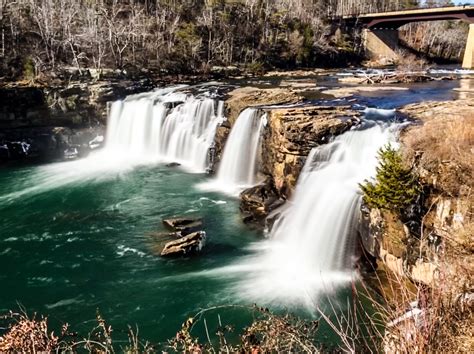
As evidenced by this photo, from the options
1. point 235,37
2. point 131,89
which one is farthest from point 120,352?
point 235,37

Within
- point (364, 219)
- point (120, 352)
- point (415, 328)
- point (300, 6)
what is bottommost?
point (120, 352)

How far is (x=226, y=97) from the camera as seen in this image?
2633 centimetres

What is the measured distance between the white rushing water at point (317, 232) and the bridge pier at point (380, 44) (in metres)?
55.8

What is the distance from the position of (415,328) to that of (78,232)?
15399mm

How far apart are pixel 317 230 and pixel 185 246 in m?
4.58

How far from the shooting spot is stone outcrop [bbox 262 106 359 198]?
17.1 meters

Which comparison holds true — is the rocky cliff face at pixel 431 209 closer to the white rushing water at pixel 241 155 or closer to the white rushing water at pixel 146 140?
the white rushing water at pixel 241 155

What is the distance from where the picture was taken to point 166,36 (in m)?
48.5

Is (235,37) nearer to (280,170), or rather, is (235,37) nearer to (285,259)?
(280,170)

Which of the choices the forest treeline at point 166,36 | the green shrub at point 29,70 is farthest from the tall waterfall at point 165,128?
the forest treeline at point 166,36

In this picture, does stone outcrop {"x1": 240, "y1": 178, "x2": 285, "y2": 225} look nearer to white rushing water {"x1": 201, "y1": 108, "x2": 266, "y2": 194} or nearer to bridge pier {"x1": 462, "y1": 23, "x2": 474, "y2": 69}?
white rushing water {"x1": 201, "y1": 108, "x2": 266, "y2": 194}

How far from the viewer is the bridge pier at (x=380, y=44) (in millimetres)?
67875

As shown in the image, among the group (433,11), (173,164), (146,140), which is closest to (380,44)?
(433,11)

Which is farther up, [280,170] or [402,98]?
[402,98]
